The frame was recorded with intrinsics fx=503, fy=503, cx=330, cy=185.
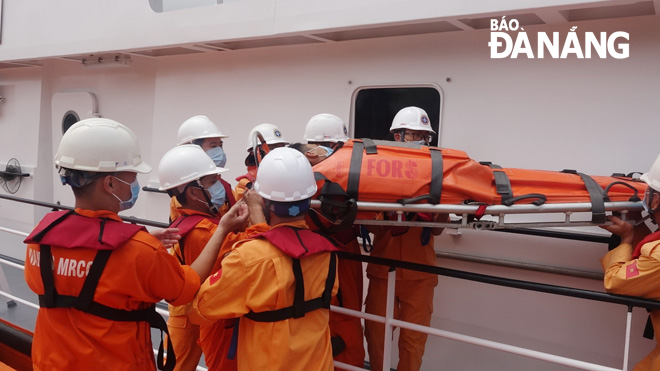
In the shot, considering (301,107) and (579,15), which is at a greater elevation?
(579,15)

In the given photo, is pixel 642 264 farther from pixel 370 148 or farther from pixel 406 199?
pixel 370 148

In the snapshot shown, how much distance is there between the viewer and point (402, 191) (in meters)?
2.11

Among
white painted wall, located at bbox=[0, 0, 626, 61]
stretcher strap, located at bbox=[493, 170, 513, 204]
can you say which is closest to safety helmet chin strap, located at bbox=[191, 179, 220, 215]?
stretcher strap, located at bbox=[493, 170, 513, 204]

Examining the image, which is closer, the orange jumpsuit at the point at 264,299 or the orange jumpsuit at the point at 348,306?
the orange jumpsuit at the point at 264,299

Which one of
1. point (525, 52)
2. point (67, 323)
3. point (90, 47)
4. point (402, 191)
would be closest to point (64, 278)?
point (67, 323)

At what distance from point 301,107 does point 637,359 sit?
2834 mm

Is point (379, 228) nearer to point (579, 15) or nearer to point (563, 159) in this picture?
point (563, 159)

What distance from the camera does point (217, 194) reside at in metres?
2.46

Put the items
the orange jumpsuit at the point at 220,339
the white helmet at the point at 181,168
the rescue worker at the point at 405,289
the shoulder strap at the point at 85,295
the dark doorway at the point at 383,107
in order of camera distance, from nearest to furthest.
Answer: the shoulder strap at the point at 85,295 < the orange jumpsuit at the point at 220,339 < the white helmet at the point at 181,168 < the rescue worker at the point at 405,289 < the dark doorway at the point at 383,107

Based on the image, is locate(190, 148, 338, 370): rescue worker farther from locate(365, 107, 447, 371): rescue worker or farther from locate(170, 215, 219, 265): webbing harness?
locate(365, 107, 447, 371): rescue worker

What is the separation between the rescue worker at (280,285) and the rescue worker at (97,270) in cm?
20

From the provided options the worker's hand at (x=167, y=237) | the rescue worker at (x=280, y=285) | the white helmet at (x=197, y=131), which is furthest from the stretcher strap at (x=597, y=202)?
the white helmet at (x=197, y=131)

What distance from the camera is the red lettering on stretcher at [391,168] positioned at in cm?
212

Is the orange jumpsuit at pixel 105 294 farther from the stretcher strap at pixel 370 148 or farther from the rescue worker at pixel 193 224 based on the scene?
the stretcher strap at pixel 370 148
